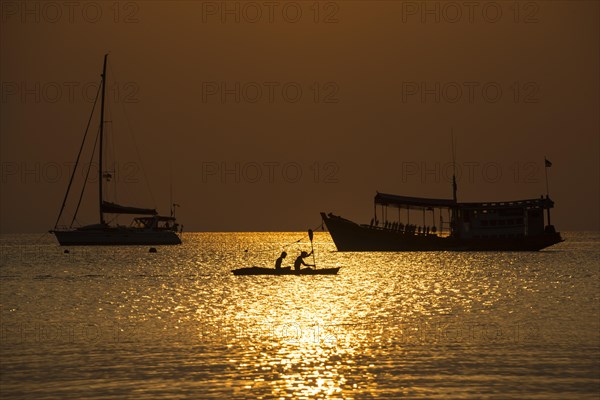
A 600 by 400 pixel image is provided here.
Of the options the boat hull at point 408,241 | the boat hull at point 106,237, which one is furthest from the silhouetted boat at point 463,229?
the boat hull at point 106,237

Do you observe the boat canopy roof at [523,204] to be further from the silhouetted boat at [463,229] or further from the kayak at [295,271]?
the kayak at [295,271]

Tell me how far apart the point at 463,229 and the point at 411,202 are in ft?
22.7

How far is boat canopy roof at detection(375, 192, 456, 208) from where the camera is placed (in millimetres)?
119750

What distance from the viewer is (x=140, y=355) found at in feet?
112

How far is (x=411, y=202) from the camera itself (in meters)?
122

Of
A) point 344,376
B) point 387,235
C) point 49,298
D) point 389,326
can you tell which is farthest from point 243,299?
point 387,235

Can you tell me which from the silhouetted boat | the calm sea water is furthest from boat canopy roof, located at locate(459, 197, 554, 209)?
the calm sea water

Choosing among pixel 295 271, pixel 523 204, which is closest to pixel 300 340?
pixel 295 271

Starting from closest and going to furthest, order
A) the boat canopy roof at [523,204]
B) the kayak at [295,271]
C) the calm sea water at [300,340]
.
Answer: the calm sea water at [300,340] < the kayak at [295,271] < the boat canopy roof at [523,204]

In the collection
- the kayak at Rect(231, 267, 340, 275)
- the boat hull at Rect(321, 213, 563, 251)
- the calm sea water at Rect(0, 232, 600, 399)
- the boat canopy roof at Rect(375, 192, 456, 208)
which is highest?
the boat canopy roof at Rect(375, 192, 456, 208)

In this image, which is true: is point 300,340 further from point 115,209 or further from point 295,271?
point 115,209

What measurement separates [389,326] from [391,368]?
12340 millimetres

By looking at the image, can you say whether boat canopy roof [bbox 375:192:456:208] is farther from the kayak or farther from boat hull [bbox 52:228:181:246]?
the kayak

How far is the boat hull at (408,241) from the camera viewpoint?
12119cm
